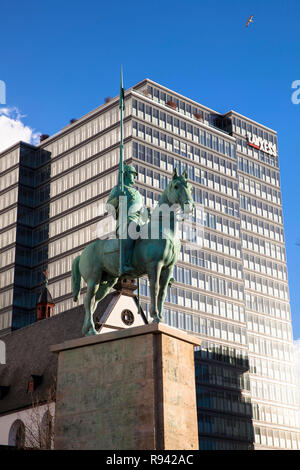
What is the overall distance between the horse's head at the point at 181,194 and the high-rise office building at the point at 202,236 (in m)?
67.4

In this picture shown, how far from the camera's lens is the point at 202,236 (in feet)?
351

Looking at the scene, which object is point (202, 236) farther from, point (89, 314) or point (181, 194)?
point (181, 194)

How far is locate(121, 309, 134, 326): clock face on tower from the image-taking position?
218 ft

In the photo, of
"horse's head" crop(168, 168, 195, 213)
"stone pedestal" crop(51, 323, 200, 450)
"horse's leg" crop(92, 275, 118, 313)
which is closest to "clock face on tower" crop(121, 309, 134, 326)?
"horse's leg" crop(92, 275, 118, 313)

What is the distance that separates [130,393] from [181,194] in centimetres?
625

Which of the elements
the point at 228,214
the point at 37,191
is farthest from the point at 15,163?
the point at 228,214

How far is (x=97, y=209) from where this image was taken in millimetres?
101688

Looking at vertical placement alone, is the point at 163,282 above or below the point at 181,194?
below

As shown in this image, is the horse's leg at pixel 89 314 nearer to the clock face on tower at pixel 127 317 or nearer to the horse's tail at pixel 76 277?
the horse's tail at pixel 76 277

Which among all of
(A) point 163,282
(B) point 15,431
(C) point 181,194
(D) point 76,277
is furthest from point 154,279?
(B) point 15,431

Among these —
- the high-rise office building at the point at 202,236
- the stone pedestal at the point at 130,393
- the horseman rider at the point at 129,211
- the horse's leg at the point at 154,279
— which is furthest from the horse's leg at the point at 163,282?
the high-rise office building at the point at 202,236

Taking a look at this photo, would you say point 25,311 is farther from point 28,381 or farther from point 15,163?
point 28,381

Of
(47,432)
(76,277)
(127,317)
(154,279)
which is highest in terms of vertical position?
(127,317)

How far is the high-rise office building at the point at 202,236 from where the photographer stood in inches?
3994
